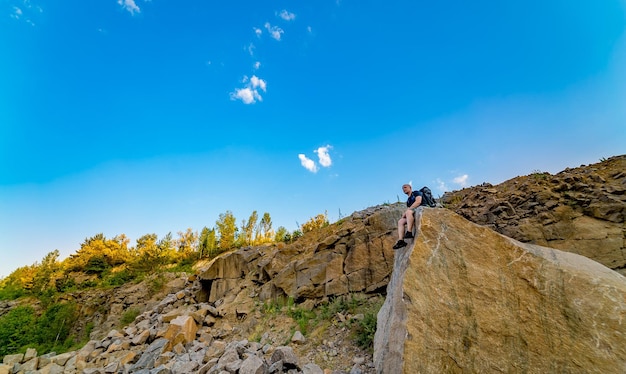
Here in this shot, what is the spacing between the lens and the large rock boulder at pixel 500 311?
372cm

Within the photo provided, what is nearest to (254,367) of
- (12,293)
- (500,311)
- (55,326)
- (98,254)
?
(500,311)

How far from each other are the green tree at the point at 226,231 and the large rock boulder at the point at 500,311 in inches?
888

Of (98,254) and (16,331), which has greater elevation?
(98,254)

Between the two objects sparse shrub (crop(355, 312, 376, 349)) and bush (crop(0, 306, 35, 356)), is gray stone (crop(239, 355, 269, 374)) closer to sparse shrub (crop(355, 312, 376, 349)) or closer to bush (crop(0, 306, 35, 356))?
sparse shrub (crop(355, 312, 376, 349))

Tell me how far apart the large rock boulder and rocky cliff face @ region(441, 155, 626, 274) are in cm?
364

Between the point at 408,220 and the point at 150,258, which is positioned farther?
the point at 150,258

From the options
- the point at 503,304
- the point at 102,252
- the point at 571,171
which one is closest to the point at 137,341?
the point at 503,304

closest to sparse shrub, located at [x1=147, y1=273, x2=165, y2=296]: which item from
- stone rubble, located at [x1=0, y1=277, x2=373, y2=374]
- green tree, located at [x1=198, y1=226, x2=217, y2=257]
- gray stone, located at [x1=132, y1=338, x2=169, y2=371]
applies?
green tree, located at [x1=198, y1=226, x2=217, y2=257]

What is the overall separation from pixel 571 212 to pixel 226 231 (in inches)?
972

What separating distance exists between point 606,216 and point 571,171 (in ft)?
12.6

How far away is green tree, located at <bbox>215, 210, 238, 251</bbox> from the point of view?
25.1 metres

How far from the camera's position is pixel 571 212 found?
7.93 m

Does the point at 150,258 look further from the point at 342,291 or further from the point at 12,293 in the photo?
the point at 342,291

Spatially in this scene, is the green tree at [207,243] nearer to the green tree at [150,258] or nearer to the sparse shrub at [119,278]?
the green tree at [150,258]
